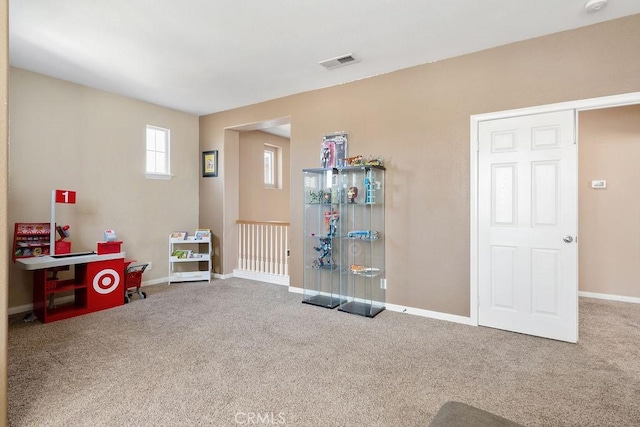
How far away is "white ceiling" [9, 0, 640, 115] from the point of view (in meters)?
2.58

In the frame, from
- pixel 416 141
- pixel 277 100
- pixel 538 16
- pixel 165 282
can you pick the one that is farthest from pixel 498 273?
pixel 165 282

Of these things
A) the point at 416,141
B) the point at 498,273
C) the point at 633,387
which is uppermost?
the point at 416,141

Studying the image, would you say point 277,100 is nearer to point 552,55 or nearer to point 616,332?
point 552,55

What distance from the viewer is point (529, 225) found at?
3.09 metres

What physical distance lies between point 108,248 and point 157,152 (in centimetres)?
186

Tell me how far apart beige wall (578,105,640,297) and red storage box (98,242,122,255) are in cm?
616

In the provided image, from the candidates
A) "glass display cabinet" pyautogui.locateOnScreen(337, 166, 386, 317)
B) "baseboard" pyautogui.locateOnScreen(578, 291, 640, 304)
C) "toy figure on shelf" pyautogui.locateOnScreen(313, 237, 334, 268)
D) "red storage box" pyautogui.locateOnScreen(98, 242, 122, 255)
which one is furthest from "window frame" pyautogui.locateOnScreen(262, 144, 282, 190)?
"baseboard" pyautogui.locateOnScreen(578, 291, 640, 304)

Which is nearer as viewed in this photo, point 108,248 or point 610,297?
point 108,248

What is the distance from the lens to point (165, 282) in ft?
17.1

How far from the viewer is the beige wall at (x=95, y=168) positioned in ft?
12.4

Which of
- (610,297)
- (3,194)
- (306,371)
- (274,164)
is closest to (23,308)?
(3,194)

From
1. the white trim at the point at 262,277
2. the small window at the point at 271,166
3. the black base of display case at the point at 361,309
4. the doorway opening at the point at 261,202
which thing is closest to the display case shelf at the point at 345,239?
the black base of display case at the point at 361,309

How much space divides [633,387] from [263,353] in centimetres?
261

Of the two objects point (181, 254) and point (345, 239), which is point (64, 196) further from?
point (345, 239)
